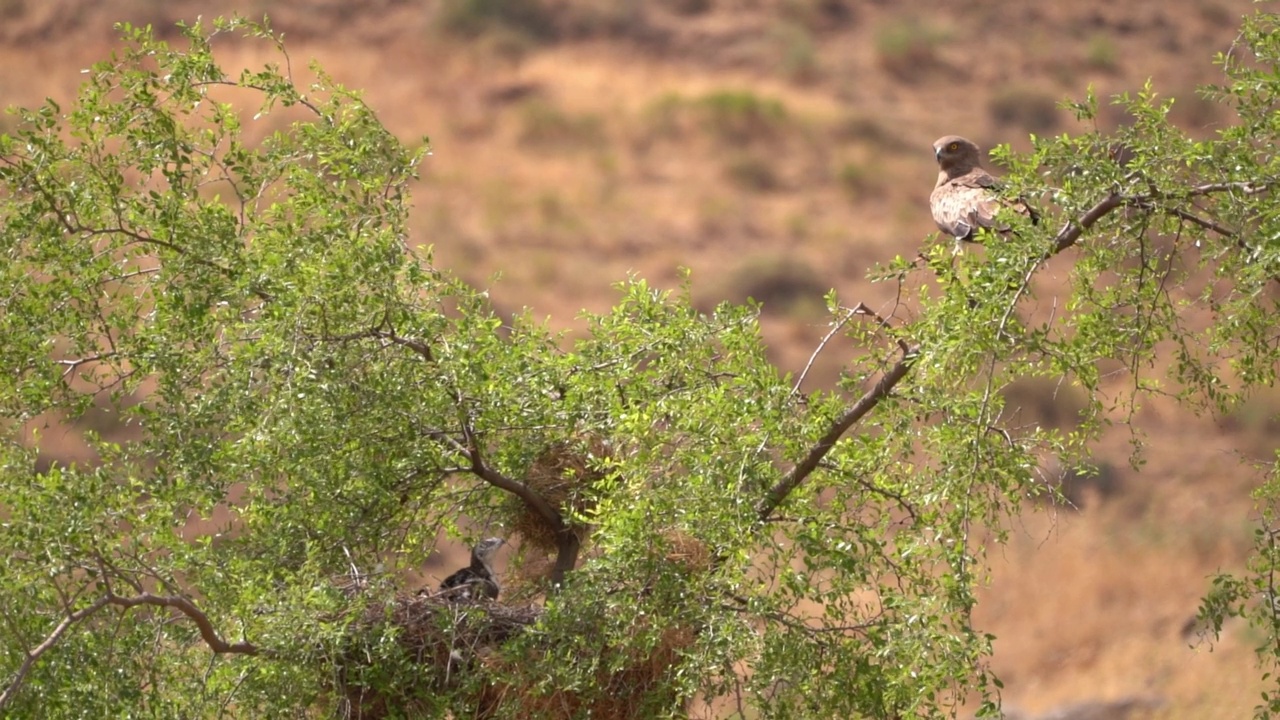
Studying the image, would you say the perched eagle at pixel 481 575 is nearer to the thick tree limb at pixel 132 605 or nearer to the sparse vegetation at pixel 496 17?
the thick tree limb at pixel 132 605

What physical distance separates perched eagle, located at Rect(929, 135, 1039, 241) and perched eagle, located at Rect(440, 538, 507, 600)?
257 centimetres

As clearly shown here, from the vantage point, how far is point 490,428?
6863 mm

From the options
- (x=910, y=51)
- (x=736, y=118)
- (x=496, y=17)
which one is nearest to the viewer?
(x=736, y=118)

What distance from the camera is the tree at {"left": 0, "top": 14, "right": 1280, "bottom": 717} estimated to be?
5.61 metres

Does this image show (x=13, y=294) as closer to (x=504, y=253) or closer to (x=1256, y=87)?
(x=1256, y=87)

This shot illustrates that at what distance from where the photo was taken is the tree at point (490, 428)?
5.61m

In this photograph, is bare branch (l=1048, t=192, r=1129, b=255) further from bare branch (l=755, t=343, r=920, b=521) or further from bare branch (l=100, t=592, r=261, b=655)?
bare branch (l=100, t=592, r=261, b=655)

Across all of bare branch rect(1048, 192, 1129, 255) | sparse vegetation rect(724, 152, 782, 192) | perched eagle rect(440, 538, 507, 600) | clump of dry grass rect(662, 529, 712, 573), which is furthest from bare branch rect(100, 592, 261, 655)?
sparse vegetation rect(724, 152, 782, 192)

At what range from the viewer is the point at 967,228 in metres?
7.09

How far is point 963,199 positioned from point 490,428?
237 cm

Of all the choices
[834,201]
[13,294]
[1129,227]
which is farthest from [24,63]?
[1129,227]

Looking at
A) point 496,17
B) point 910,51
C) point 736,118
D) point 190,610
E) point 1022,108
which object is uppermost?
point 910,51

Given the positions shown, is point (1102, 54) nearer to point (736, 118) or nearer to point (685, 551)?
point (736, 118)

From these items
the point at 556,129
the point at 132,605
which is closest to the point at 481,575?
the point at 132,605
